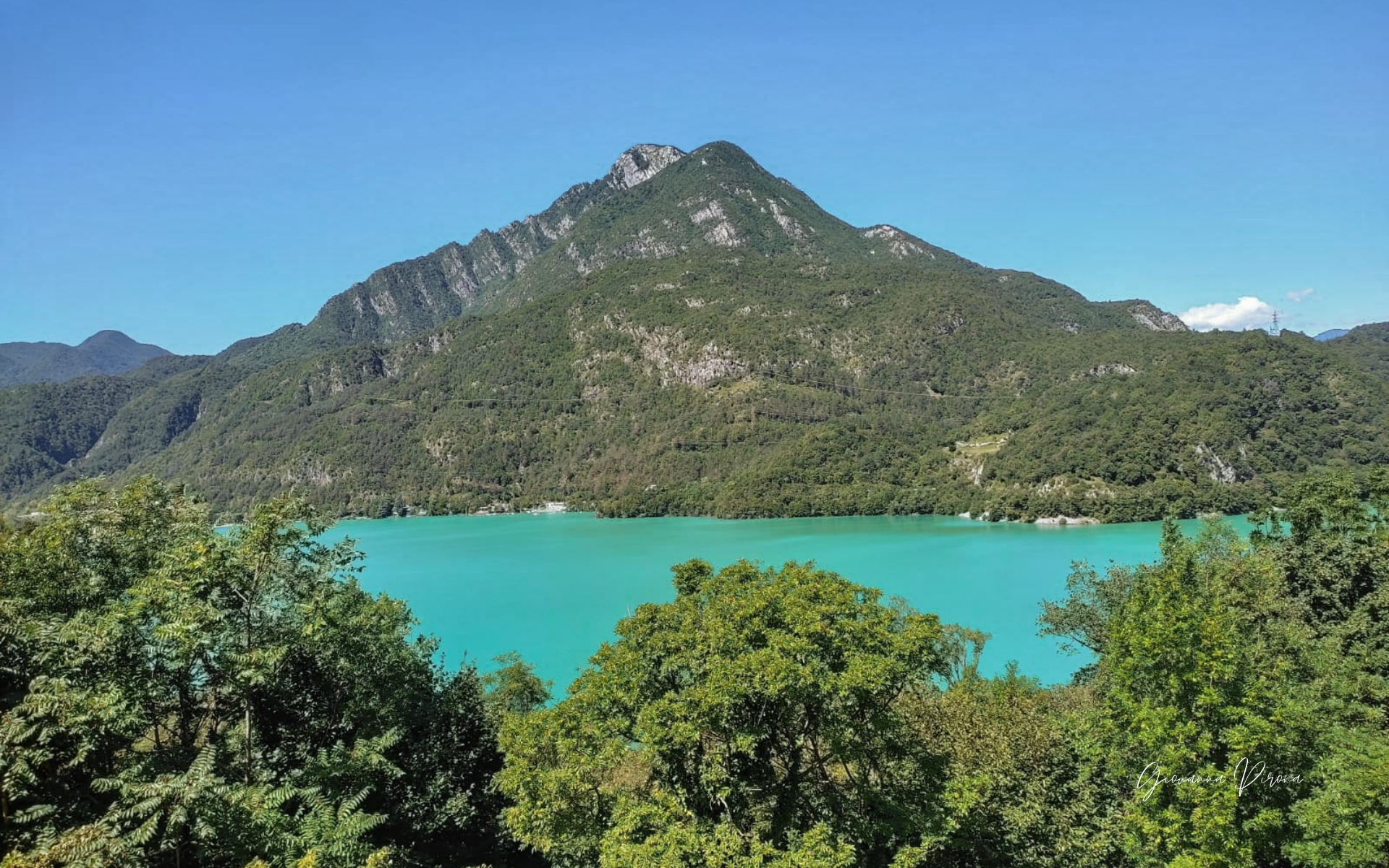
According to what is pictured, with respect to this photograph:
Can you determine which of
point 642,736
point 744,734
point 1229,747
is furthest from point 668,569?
point 1229,747

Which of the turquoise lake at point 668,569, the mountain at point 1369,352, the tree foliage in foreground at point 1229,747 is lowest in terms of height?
the turquoise lake at point 668,569

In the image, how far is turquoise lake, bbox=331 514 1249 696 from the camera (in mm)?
50469

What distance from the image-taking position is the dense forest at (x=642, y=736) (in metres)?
8.90

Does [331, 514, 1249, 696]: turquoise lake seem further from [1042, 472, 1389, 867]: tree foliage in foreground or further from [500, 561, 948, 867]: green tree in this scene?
[1042, 472, 1389, 867]: tree foliage in foreground

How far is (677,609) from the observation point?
42.9ft

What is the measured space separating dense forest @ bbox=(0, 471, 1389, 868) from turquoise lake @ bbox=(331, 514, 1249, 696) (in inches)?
556

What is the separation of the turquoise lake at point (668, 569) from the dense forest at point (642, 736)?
14.1 metres

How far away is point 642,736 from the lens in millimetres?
11508

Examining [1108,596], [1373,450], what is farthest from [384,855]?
[1373,450]

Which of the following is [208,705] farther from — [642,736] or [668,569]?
[668,569]

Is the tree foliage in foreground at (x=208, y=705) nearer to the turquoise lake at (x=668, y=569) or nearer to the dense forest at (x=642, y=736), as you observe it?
the dense forest at (x=642, y=736)

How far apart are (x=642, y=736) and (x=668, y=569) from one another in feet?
224

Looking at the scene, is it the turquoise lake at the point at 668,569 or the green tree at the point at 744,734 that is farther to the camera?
the turquoise lake at the point at 668,569

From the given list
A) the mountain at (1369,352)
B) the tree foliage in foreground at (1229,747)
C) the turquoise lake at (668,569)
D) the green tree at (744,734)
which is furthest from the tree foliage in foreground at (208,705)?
the mountain at (1369,352)
